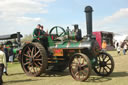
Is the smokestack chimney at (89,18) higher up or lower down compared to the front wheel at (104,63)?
higher up

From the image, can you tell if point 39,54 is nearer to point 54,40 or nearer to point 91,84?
point 54,40

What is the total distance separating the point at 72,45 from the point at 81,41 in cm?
37

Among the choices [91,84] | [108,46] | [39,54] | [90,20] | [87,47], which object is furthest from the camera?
[108,46]

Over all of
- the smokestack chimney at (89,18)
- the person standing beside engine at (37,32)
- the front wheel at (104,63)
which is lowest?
the front wheel at (104,63)

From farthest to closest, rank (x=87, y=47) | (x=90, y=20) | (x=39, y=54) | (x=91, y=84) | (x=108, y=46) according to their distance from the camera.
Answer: (x=108, y=46) → (x=39, y=54) → (x=90, y=20) → (x=87, y=47) → (x=91, y=84)

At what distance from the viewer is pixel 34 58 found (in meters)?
6.67

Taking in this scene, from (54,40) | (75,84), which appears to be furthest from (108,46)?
(75,84)

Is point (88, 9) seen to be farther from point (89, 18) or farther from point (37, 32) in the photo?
point (37, 32)

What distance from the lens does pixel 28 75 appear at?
6.82m

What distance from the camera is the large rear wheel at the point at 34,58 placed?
20.6 feet

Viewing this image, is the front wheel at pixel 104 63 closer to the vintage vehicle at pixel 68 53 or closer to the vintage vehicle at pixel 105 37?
the vintage vehicle at pixel 68 53

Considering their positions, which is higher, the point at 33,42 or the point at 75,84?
the point at 33,42

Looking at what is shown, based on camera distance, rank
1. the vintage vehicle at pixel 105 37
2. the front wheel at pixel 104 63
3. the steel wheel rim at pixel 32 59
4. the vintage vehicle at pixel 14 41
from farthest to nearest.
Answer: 1. the vintage vehicle at pixel 105 37
2. the vintage vehicle at pixel 14 41
3. the steel wheel rim at pixel 32 59
4. the front wheel at pixel 104 63

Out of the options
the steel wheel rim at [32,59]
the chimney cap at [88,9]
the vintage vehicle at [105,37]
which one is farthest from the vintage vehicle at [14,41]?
the vintage vehicle at [105,37]
